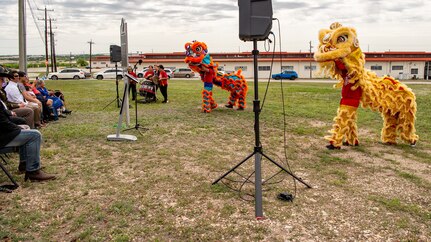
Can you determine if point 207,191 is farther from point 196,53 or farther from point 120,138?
point 196,53

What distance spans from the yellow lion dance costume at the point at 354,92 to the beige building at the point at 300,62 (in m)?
36.3

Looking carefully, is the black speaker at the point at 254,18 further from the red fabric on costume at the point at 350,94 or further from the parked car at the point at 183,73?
the parked car at the point at 183,73

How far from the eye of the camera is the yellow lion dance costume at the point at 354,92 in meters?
6.35

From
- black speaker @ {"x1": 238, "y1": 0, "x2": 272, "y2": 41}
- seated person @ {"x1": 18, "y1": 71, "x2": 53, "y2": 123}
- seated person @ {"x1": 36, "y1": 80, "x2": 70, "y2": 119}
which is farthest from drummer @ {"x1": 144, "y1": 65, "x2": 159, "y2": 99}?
black speaker @ {"x1": 238, "y1": 0, "x2": 272, "y2": 41}

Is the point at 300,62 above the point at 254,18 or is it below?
above

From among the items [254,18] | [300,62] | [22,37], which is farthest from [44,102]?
[300,62]

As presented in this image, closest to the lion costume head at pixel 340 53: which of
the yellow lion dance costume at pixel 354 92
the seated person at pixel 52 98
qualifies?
the yellow lion dance costume at pixel 354 92

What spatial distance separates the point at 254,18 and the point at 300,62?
149ft

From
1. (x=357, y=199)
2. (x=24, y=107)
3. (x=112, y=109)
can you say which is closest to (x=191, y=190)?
(x=357, y=199)

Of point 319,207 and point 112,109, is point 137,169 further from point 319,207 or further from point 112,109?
point 112,109

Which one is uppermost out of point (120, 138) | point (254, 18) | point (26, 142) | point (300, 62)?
point (300, 62)

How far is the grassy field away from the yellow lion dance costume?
335mm

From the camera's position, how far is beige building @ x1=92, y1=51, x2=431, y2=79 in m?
44.9

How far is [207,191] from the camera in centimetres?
469
